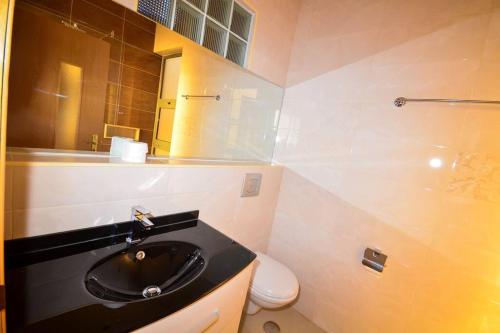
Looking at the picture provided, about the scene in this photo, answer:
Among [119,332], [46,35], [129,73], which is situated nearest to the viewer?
[119,332]

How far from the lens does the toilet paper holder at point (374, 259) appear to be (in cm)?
150

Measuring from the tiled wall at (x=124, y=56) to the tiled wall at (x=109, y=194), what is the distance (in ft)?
0.92

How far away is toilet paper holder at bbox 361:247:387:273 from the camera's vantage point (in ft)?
4.91

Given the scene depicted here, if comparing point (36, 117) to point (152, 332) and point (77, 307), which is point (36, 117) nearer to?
point (77, 307)

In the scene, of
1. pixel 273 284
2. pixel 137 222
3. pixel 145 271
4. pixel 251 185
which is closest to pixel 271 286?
pixel 273 284

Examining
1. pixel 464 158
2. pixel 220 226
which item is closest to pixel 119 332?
pixel 220 226

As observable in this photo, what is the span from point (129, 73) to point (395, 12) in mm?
1650

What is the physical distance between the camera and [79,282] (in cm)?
71

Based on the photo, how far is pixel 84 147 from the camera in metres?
1.05

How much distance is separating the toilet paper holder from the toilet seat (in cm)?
49

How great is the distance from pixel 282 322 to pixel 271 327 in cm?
11

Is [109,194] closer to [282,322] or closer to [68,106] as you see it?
[68,106]

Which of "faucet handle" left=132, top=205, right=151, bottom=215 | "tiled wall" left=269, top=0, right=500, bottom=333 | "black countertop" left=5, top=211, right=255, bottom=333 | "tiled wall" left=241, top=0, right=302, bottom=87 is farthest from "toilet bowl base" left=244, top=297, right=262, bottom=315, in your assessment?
"tiled wall" left=241, top=0, right=302, bottom=87

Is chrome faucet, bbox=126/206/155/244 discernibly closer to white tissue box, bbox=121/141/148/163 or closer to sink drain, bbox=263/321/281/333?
white tissue box, bbox=121/141/148/163
